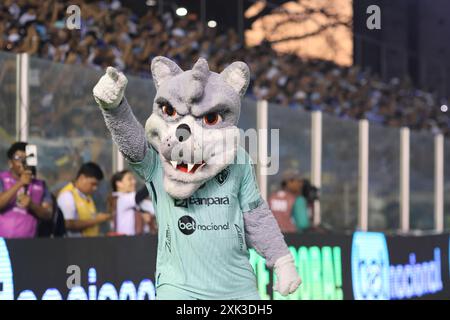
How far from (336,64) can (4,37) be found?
26.7ft

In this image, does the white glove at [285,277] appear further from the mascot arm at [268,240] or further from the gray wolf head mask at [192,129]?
the gray wolf head mask at [192,129]

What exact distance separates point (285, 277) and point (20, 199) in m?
3.33

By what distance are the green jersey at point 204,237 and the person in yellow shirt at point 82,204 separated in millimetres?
3606

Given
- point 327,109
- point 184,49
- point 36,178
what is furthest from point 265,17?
point 36,178

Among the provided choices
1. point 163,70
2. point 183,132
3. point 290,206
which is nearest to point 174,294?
point 183,132

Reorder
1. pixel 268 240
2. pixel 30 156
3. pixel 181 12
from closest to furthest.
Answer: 1. pixel 268 240
2. pixel 30 156
3. pixel 181 12

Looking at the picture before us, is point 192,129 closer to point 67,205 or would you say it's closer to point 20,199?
point 20,199

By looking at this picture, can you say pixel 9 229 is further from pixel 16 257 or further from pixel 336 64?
pixel 336 64

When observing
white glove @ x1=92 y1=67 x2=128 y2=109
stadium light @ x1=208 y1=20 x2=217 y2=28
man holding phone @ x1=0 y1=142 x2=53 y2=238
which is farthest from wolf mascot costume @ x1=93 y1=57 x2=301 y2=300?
stadium light @ x1=208 y1=20 x2=217 y2=28

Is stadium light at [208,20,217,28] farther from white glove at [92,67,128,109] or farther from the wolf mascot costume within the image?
white glove at [92,67,128,109]

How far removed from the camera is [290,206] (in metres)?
12.3

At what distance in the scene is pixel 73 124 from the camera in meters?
9.96

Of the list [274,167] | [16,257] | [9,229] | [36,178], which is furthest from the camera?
[274,167]

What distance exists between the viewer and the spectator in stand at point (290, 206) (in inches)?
477
